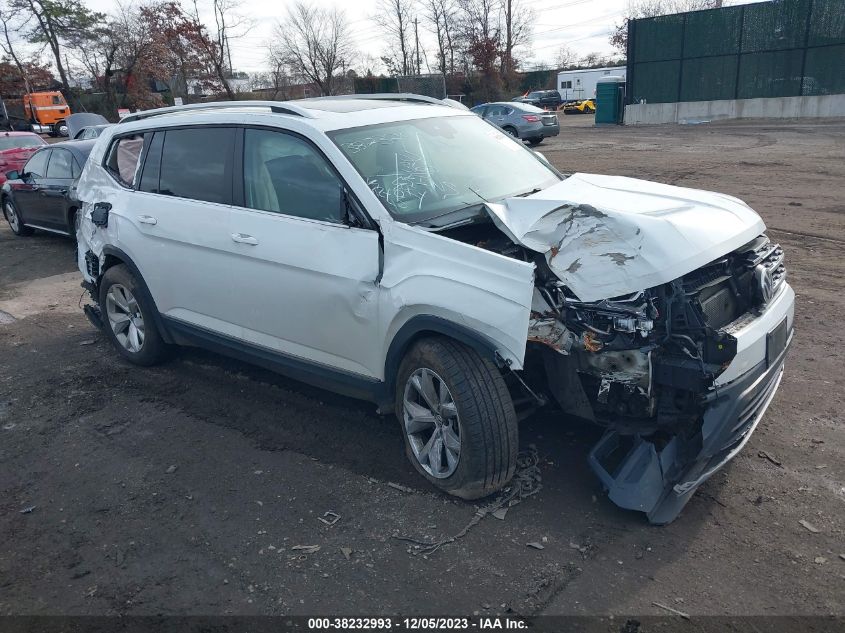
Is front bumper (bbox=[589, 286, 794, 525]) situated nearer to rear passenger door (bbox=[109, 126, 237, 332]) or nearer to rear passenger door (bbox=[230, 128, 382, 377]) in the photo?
rear passenger door (bbox=[230, 128, 382, 377])

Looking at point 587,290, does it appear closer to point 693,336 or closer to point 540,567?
point 693,336

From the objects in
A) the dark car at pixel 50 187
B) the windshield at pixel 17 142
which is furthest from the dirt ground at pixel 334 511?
the windshield at pixel 17 142

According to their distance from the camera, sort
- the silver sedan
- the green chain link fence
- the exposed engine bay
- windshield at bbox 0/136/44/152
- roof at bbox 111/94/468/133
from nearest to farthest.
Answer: the exposed engine bay → roof at bbox 111/94/468/133 → windshield at bbox 0/136/44/152 → the silver sedan → the green chain link fence

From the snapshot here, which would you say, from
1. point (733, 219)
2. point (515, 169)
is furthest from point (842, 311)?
point (515, 169)

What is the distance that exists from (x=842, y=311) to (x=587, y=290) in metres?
3.86

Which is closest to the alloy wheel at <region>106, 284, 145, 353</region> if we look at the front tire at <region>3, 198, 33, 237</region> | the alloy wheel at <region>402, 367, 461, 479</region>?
the alloy wheel at <region>402, 367, 461, 479</region>

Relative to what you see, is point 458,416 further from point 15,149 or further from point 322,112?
point 15,149

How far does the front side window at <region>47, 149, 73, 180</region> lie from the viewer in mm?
10062

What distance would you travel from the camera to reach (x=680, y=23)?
2783 cm

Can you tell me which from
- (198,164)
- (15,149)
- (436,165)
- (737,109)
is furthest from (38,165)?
(737,109)

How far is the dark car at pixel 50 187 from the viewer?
999cm

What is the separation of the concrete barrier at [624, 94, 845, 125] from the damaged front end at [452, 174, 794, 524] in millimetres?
27339

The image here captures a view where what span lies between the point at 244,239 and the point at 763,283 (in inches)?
117

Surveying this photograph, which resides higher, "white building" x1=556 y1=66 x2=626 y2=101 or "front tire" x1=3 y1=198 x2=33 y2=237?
"white building" x1=556 y1=66 x2=626 y2=101
